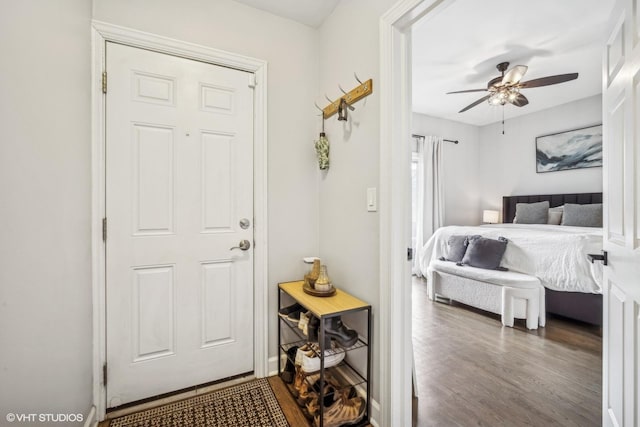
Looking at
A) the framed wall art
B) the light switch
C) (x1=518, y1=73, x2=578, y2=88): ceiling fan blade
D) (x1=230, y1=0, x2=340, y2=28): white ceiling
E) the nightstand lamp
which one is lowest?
the nightstand lamp

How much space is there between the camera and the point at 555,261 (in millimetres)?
2838

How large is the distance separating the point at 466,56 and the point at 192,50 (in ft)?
9.05

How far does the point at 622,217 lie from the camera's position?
1.08 m

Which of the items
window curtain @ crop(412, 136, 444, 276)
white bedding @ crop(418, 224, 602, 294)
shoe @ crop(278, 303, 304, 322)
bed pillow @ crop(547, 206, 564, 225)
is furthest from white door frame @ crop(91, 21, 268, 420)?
bed pillow @ crop(547, 206, 564, 225)

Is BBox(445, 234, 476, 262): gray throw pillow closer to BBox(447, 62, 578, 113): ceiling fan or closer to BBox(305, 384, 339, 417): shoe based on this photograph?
BBox(447, 62, 578, 113): ceiling fan

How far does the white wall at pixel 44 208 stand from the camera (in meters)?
0.87

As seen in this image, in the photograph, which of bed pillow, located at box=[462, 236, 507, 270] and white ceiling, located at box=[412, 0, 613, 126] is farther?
bed pillow, located at box=[462, 236, 507, 270]

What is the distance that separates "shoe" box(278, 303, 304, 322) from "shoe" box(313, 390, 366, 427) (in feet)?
1.62

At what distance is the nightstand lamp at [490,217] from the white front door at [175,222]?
16.4 ft

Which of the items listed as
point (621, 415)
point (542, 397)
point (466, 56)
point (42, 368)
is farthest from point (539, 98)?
point (42, 368)

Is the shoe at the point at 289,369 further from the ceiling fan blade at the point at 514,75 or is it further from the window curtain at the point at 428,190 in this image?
the window curtain at the point at 428,190

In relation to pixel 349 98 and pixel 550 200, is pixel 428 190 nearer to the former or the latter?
pixel 550 200

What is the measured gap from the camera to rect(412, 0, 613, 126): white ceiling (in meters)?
2.37

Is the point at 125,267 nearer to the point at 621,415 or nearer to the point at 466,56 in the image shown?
the point at 621,415
